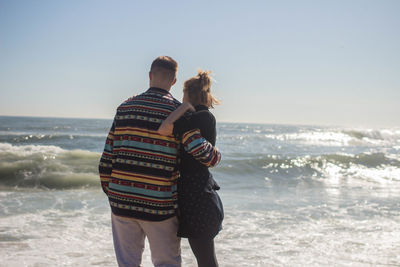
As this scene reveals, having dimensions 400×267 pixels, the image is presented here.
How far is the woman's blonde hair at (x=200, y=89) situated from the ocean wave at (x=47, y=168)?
7002mm

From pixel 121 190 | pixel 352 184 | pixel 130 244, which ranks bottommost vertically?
pixel 352 184

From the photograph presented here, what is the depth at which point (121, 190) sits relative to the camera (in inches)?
88.2

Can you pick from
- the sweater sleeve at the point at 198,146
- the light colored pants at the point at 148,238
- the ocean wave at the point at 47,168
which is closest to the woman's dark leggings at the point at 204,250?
the light colored pants at the point at 148,238

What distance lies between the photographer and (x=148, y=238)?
2346 mm

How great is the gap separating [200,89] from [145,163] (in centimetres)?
57

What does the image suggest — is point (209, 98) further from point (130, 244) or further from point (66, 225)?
point (66, 225)

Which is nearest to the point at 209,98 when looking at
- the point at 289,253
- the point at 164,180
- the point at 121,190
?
the point at 164,180

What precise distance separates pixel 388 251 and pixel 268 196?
391 cm

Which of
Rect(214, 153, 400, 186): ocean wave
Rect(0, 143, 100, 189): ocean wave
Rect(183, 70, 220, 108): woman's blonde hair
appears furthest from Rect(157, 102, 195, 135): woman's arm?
Rect(214, 153, 400, 186): ocean wave

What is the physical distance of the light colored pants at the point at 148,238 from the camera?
2283 millimetres

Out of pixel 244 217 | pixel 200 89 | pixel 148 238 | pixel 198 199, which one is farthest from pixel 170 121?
pixel 244 217

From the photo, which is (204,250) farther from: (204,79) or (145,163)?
(204,79)

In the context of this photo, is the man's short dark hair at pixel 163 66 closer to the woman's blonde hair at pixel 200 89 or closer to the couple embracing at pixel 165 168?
the couple embracing at pixel 165 168

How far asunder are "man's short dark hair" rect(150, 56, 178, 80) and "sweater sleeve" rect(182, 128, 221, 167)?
1.35ft
